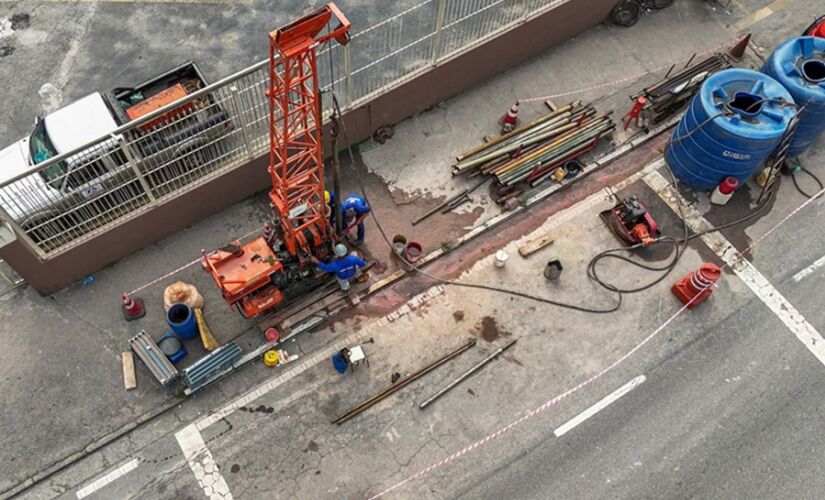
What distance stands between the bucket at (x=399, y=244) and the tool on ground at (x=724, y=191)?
7169 mm

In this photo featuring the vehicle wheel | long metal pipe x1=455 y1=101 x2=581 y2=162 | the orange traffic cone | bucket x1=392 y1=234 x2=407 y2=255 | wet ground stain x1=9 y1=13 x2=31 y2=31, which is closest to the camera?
bucket x1=392 y1=234 x2=407 y2=255

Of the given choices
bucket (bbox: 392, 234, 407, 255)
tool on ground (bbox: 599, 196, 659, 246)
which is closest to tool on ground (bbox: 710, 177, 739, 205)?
tool on ground (bbox: 599, 196, 659, 246)

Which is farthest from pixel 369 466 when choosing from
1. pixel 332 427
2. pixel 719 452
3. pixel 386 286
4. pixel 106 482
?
pixel 719 452

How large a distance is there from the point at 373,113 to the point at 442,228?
3046 millimetres

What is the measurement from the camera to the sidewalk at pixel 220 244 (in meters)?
12.4

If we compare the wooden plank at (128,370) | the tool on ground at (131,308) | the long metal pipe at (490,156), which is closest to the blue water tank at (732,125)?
the long metal pipe at (490,156)

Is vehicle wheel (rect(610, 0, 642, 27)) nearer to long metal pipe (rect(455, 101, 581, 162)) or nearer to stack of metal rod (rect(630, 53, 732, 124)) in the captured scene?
stack of metal rod (rect(630, 53, 732, 124))

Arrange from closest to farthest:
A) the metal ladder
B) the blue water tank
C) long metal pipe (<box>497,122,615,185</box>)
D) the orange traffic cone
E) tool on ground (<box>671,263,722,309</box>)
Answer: tool on ground (<box>671,263,722,309</box>)
the blue water tank
the metal ladder
long metal pipe (<box>497,122,615,185</box>)
the orange traffic cone

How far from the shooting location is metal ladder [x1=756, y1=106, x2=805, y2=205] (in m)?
13.9

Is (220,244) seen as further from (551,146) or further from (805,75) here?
(805,75)

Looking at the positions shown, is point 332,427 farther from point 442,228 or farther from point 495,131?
point 495,131

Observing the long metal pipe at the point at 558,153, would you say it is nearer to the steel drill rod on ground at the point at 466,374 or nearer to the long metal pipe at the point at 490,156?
the long metal pipe at the point at 490,156

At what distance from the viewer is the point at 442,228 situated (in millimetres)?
14602

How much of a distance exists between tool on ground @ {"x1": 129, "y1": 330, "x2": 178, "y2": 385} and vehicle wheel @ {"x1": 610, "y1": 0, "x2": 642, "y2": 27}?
543 inches
